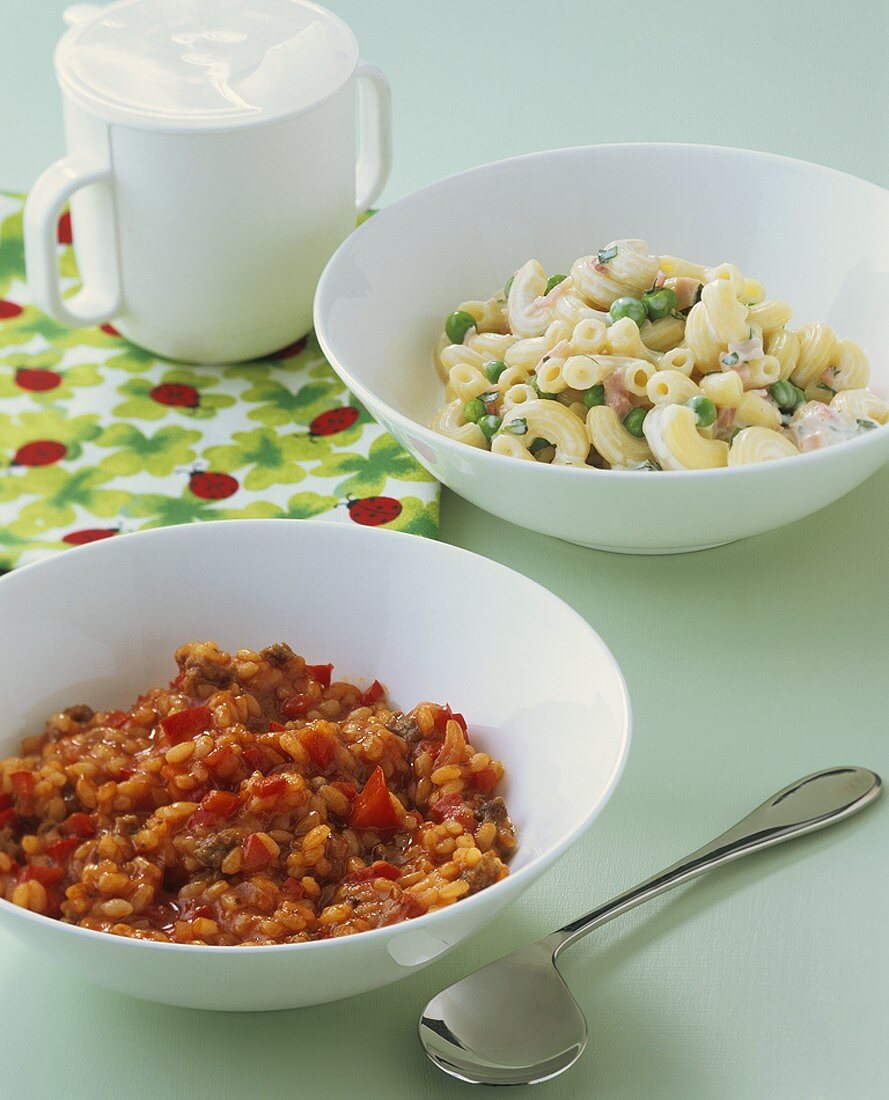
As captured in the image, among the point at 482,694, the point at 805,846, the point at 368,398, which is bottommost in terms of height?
the point at 805,846

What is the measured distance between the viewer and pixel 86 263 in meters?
1.88

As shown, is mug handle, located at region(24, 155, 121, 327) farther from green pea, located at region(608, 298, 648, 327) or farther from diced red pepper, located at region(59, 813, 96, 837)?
diced red pepper, located at region(59, 813, 96, 837)

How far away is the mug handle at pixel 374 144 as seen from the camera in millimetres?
1948

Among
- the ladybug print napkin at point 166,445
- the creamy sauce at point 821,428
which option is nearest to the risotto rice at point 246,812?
the ladybug print napkin at point 166,445

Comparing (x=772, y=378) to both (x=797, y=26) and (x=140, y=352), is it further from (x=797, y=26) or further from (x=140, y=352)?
(x=797, y=26)

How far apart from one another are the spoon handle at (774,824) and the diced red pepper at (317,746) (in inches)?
8.9

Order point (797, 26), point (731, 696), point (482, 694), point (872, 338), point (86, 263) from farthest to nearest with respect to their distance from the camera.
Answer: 1. point (797, 26)
2. point (86, 263)
3. point (872, 338)
4. point (731, 696)
5. point (482, 694)

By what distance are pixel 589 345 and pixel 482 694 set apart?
1.46ft

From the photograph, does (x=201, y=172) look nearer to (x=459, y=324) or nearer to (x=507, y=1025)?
(x=459, y=324)

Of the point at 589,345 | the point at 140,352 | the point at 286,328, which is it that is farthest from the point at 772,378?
the point at 140,352

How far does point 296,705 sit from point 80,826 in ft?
0.66

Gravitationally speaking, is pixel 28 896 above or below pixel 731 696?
above

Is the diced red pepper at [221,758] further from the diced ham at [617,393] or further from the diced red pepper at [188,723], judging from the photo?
the diced ham at [617,393]

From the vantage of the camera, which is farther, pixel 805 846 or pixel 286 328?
pixel 286 328
